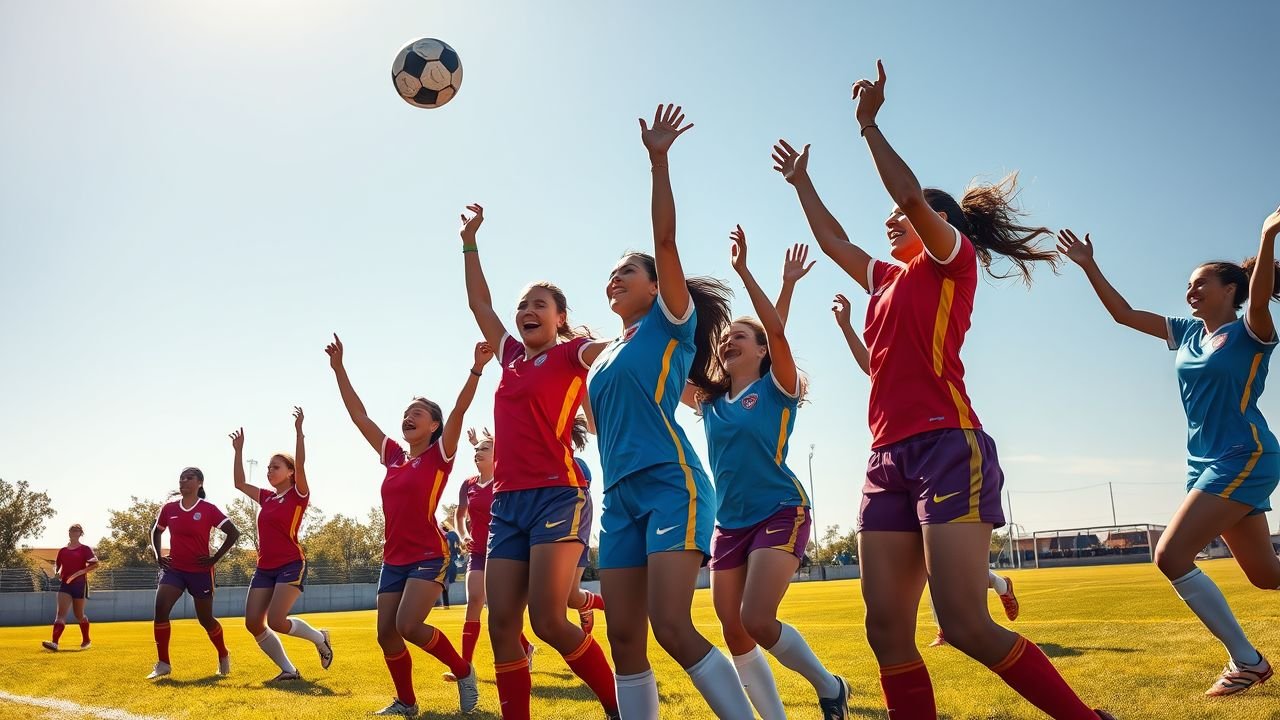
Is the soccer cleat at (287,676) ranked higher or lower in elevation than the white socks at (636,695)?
lower

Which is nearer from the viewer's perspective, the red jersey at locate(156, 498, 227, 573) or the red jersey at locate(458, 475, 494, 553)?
the red jersey at locate(458, 475, 494, 553)

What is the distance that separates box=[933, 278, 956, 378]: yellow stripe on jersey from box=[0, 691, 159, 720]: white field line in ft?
21.8

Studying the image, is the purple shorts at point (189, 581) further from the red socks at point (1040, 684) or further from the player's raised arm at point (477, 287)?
the red socks at point (1040, 684)

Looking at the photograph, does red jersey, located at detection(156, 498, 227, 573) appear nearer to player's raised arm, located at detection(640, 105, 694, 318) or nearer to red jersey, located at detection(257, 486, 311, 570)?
red jersey, located at detection(257, 486, 311, 570)

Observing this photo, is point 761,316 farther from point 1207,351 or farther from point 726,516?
point 1207,351

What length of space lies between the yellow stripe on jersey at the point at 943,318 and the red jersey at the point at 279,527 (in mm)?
8450

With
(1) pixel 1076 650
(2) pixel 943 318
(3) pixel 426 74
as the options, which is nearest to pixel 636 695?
(2) pixel 943 318

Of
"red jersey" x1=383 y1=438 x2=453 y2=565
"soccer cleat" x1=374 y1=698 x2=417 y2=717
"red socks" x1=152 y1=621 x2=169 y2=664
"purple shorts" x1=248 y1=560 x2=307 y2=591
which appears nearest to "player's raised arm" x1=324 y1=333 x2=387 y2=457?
"red jersey" x1=383 y1=438 x2=453 y2=565

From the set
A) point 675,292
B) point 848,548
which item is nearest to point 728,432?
point 675,292

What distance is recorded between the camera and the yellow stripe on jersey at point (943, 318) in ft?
12.9

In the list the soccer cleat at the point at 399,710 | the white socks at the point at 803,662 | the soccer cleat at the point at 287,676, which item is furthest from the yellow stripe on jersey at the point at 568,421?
the soccer cleat at the point at 287,676

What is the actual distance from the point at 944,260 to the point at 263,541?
9.21m

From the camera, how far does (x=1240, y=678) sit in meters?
5.97

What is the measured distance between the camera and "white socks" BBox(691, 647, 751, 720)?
13.5 ft
